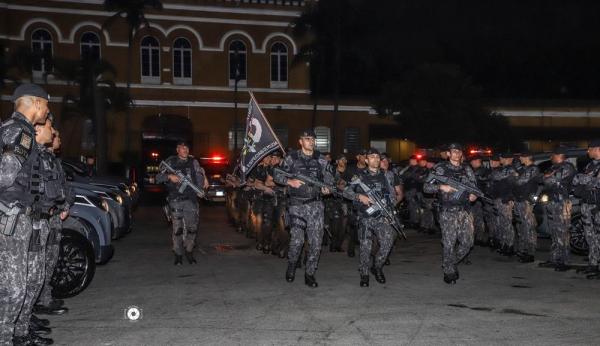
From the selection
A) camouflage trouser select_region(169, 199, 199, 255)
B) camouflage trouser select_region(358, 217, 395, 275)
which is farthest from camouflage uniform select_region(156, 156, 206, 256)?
camouflage trouser select_region(358, 217, 395, 275)

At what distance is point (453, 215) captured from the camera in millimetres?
9172

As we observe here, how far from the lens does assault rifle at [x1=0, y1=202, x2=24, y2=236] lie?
17.8ft

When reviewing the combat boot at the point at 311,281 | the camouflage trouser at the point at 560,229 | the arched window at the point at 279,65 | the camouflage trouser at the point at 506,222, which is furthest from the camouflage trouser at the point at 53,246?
the arched window at the point at 279,65

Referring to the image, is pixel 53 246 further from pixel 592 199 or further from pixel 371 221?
pixel 592 199

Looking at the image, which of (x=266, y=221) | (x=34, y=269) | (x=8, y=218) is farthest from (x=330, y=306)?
(x=266, y=221)

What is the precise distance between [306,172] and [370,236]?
1.20 m

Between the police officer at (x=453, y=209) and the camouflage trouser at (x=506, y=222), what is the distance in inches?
105

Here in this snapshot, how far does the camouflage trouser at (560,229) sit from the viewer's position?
10.2 meters

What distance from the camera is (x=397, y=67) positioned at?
52.8 metres

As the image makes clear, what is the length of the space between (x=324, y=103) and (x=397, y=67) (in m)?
13.9

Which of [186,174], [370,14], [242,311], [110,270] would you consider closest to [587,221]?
[242,311]

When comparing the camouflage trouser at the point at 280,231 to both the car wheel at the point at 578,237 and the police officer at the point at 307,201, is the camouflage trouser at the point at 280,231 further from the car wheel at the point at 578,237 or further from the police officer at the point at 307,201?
the car wheel at the point at 578,237

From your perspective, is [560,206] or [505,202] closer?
[560,206]

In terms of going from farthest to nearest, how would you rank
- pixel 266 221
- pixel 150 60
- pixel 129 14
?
pixel 150 60 → pixel 129 14 → pixel 266 221
